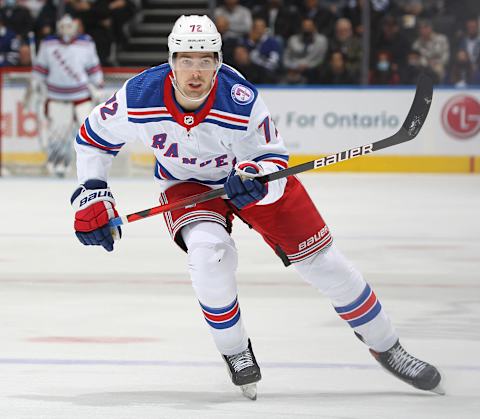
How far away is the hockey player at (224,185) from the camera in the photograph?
3.49m

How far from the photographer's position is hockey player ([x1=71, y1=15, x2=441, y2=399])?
3490 mm

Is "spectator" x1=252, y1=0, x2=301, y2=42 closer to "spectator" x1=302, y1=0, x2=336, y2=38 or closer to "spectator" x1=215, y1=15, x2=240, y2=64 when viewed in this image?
"spectator" x1=302, y1=0, x2=336, y2=38

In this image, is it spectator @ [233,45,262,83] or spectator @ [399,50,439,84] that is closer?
spectator @ [399,50,439,84]

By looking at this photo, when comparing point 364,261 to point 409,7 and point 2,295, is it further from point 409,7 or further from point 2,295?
point 409,7

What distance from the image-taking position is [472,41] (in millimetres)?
12383

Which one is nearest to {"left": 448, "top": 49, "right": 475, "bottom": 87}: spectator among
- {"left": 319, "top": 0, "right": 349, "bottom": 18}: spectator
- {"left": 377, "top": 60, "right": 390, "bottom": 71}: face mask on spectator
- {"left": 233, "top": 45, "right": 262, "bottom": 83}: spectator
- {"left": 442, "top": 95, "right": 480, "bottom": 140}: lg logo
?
{"left": 442, "top": 95, "right": 480, "bottom": 140}: lg logo

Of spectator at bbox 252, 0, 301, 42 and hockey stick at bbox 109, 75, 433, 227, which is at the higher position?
hockey stick at bbox 109, 75, 433, 227

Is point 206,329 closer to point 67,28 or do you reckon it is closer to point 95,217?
point 95,217

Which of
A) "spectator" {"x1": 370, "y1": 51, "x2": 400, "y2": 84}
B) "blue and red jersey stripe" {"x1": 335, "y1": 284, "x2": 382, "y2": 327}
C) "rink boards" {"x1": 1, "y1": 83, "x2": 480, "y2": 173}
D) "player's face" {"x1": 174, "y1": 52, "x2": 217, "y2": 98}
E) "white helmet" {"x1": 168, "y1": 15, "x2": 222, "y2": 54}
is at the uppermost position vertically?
"white helmet" {"x1": 168, "y1": 15, "x2": 222, "y2": 54}

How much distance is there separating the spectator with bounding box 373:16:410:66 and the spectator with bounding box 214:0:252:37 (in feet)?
4.85

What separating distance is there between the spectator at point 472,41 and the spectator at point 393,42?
0.56 metres

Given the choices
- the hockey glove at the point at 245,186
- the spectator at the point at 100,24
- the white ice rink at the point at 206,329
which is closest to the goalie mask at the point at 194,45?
the hockey glove at the point at 245,186

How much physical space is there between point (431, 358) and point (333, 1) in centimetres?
958

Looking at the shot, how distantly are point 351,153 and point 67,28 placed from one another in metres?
8.73
